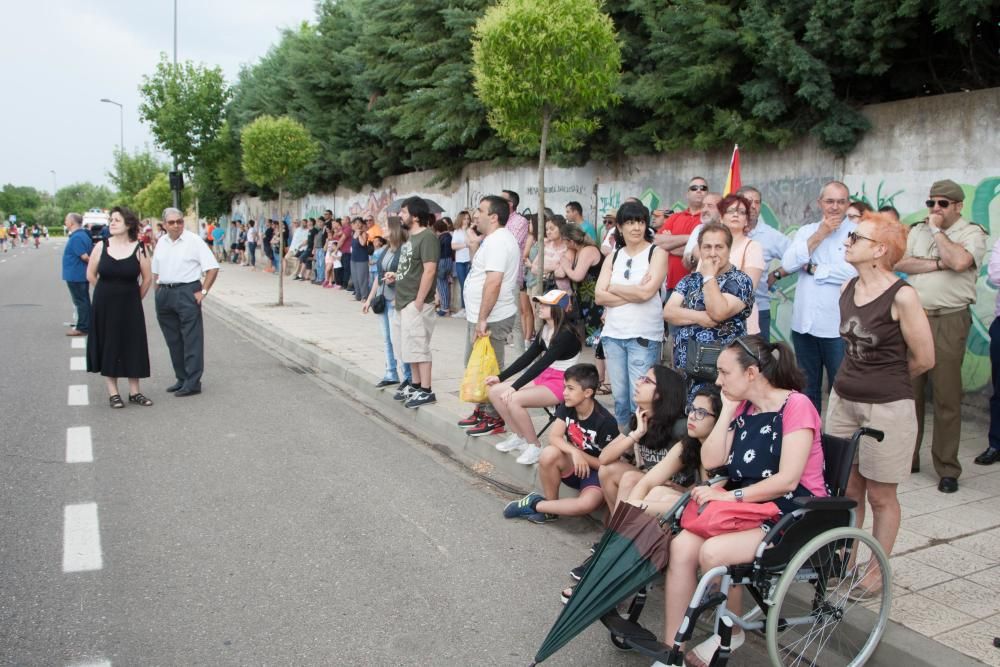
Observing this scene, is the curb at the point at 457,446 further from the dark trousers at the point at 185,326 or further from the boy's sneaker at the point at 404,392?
the dark trousers at the point at 185,326

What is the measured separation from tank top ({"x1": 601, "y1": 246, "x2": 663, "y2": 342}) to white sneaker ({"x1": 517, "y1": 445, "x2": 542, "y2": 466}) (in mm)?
1019

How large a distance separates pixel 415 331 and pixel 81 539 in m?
3.59

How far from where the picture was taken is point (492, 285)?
6836mm

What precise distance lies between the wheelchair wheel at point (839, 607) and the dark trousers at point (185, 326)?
6.99 metres

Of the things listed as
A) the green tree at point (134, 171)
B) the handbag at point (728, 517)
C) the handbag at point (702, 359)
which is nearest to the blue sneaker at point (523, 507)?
the handbag at point (702, 359)

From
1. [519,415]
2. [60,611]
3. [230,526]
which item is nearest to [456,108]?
[519,415]

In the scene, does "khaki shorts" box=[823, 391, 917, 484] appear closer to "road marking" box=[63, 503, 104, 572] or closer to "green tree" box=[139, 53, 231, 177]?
"road marking" box=[63, 503, 104, 572]

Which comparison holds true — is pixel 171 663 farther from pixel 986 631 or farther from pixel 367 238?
pixel 367 238

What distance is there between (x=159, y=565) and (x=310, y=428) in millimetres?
3162

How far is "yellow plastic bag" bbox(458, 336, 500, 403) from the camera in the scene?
21.9ft

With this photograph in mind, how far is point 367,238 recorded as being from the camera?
17156mm

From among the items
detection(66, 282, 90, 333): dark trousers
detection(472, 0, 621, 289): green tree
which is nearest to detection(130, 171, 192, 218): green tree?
detection(66, 282, 90, 333): dark trousers

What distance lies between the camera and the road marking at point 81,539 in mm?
4562

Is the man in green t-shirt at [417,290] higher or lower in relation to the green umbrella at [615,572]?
higher
